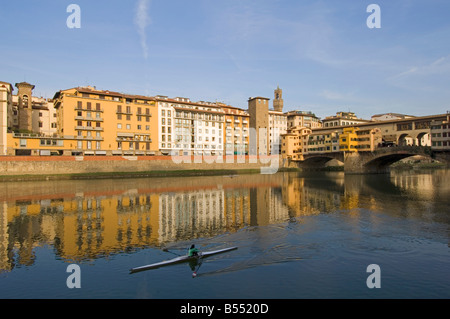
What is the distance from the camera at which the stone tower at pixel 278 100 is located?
173262mm

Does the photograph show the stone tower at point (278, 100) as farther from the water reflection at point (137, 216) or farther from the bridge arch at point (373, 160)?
the water reflection at point (137, 216)

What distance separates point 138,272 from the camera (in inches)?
577

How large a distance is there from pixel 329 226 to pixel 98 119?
75.0 m

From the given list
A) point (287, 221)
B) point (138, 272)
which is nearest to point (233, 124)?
point (287, 221)

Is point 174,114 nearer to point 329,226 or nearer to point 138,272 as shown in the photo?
point 329,226

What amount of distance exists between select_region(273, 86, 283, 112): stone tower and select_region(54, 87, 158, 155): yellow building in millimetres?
94275

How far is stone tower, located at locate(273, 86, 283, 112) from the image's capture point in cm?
17326

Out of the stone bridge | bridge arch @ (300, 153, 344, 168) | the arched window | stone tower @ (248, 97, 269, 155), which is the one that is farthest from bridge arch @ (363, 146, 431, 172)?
the arched window

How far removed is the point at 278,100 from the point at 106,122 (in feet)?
357

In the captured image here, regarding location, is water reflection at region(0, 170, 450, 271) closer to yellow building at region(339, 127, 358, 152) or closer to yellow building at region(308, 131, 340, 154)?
yellow building at region(339, 127, 358, 152)

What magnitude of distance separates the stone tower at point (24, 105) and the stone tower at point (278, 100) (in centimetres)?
11817

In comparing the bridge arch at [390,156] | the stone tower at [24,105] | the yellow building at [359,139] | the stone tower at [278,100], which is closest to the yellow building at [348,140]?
the yellow building at [359,139]
